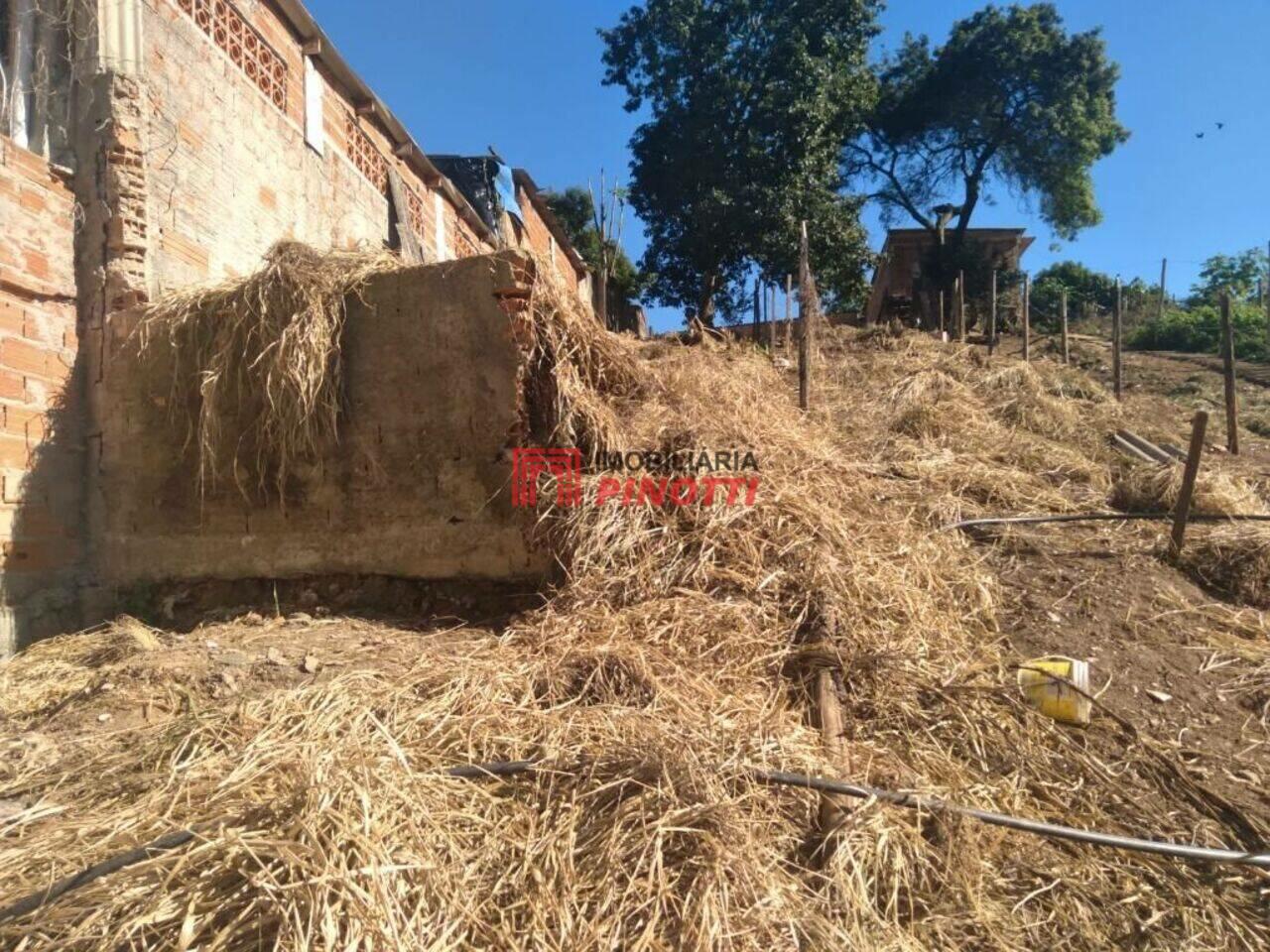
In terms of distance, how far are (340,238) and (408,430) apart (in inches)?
157

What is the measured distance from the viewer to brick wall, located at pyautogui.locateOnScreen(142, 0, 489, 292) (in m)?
4.41

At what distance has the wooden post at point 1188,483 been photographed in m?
3.82

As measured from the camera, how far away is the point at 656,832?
2.03m

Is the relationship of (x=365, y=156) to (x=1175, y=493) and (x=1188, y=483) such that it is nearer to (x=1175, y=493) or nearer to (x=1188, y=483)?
(x=1188, y=483)

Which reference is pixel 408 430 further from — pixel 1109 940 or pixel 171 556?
pixel 1109 940

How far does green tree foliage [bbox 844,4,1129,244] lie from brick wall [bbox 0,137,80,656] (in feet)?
54.0

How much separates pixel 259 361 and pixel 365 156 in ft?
16.0

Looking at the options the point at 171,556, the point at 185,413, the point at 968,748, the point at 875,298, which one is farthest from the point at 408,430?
the point at 875,298

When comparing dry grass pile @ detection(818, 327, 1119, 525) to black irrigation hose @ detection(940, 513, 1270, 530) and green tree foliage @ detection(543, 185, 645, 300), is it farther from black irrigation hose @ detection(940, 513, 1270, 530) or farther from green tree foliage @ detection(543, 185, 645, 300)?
green tree foliage @ detection(543, 185, 645, 300)

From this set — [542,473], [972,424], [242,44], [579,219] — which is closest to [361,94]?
[242,44]

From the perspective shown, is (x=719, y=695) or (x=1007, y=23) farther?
(x=1007, y=23)

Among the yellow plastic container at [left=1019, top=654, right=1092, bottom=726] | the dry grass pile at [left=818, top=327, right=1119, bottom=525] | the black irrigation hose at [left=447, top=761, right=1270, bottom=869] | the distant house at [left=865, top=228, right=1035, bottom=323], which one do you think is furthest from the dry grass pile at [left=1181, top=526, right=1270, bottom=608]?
the distant house at [left=865, top=228, right=1035, bottom=323]

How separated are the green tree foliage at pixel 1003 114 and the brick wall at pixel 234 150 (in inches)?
532

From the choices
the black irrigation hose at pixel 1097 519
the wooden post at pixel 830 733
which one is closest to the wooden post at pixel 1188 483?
the black irrigation hose at pixel 1097 519
